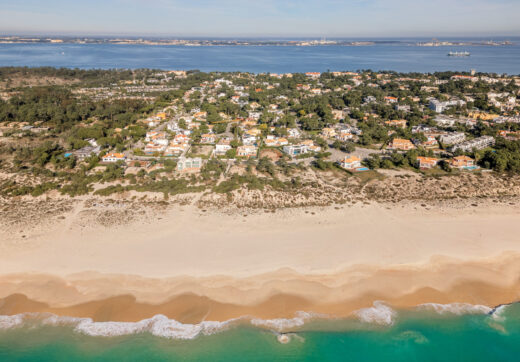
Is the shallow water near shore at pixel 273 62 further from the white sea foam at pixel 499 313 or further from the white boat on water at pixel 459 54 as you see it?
the white sea foam at pixel 499 313

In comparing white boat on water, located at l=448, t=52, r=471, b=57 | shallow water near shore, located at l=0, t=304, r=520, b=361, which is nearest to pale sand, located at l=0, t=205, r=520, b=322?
shallow water near shore, located at l=0, t=304, r=520, b=361

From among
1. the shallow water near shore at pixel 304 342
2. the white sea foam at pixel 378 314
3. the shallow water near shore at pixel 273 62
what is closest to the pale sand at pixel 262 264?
the white sea foam at pixel 378 314

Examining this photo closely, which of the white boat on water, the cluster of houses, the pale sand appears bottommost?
the pale sand

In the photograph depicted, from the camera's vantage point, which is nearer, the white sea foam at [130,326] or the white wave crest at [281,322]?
the white sea foam at [130,326]

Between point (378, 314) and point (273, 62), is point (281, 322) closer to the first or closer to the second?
point (378, 314)

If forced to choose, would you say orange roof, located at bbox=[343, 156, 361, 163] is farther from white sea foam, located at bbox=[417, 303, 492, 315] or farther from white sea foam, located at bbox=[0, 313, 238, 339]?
white sea foam, located at bbox=[0, 313, 238, 339]

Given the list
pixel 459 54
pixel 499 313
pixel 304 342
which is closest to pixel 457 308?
pixel 499 313
